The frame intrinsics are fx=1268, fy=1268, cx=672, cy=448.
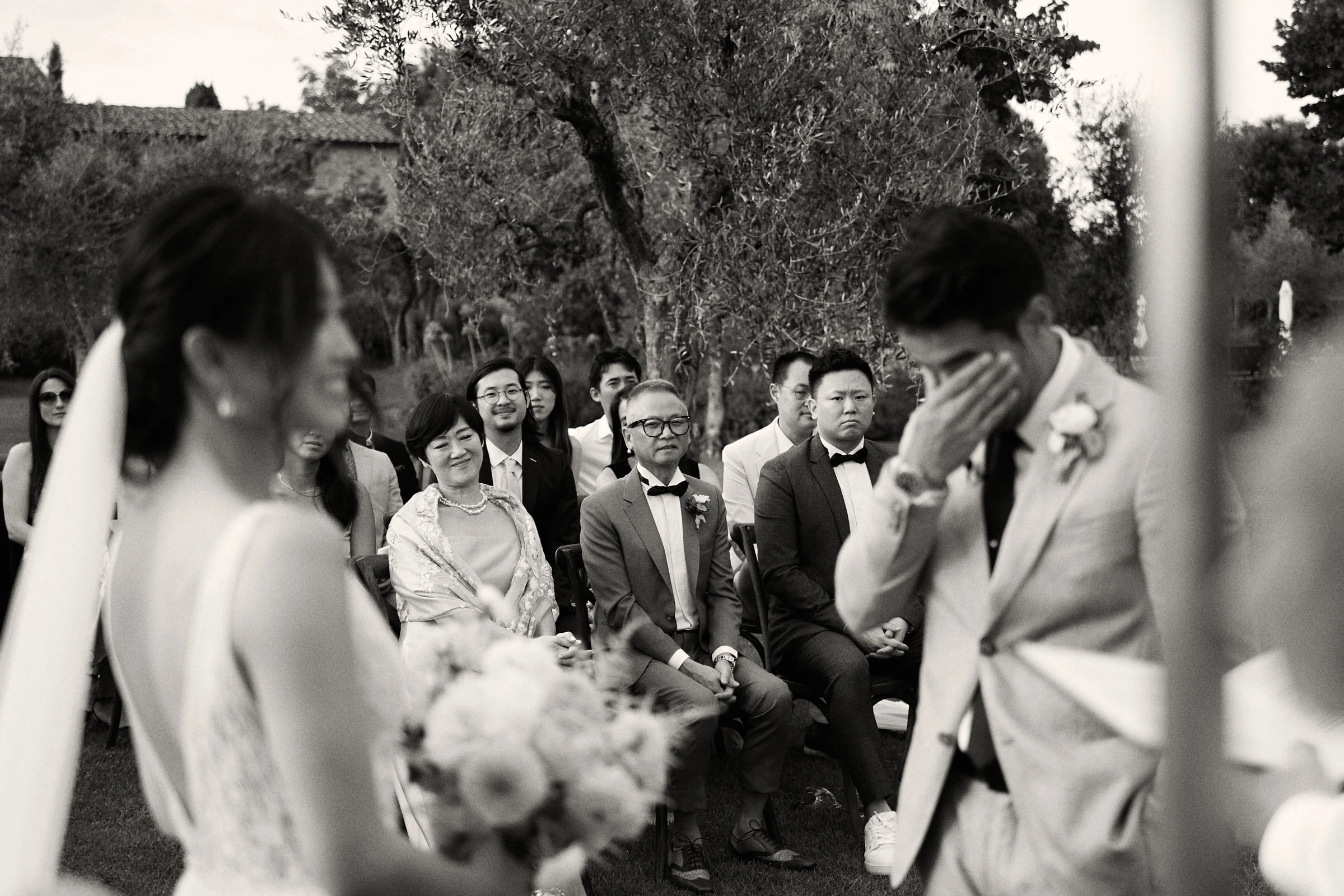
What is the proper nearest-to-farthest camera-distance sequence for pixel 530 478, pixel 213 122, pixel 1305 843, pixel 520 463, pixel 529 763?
pixel 1305 843 → pixel 529 763 → pixel 530 478 → pixel 520 463 → pixel 213 122

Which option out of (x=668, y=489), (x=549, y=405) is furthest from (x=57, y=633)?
(x=549, y=405)

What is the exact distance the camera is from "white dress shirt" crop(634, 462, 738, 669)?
5973 millimetres

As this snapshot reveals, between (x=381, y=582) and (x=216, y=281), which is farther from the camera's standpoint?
(x=381, y=582)

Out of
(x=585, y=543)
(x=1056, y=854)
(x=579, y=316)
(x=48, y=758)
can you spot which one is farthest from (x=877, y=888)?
(x=579, y=316)

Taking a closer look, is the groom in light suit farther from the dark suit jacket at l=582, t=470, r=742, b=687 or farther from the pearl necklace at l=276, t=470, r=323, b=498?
the pearl necklace at l=276, t=470, r=323, b=498

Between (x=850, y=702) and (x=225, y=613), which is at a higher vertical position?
(x=225, y=613)

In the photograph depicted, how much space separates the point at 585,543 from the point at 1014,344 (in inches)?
143

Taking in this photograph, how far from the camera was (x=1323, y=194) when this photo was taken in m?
26.9

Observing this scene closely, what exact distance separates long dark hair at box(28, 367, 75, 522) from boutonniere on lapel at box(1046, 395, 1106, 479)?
6.37 m

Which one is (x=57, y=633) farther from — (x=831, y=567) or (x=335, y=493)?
(x=831, y=567)

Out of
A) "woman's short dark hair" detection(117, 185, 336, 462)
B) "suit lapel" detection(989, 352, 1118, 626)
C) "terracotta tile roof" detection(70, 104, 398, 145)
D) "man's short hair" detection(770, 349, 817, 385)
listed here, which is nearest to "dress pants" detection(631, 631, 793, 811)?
"man's short hair" detection(770, 349, 817, 385)

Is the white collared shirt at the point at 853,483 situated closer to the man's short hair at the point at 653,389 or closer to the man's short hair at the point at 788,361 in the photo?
the man's short hair at the point at 653,389

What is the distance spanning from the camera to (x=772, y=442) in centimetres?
756

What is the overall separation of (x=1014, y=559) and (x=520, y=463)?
4856 millimetres
